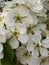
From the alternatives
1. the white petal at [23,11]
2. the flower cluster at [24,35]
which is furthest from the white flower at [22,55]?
the white petal at [23,11]

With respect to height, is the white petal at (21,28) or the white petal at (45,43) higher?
the white petal at (21,28)

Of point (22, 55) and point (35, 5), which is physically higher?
point (35, 5)

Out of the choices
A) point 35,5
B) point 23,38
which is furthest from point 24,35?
point 35,5

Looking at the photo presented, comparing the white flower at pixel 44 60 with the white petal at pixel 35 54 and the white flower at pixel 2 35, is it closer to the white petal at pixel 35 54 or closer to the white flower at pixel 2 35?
the white petal at pixel 35 54

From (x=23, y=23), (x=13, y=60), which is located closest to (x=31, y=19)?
(x=23, y=23)

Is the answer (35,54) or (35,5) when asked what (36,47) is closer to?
(35,54)

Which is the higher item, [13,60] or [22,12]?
[22,12]

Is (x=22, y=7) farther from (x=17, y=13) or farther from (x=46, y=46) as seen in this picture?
(x=46, y=46)
